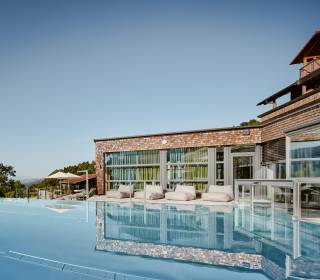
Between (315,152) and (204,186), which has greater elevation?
(315,152)

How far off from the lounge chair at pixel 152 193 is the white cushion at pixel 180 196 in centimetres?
62

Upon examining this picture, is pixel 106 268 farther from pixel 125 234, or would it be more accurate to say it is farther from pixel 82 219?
pixel 82 219

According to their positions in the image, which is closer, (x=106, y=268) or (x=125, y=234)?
(x=106, y=268)

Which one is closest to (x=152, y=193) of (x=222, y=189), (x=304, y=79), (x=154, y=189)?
(x=154, y=189)

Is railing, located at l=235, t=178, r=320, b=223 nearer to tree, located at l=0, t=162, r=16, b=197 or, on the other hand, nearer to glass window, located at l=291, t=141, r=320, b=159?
glass window, located at l=291, t=141, r=320, b=159

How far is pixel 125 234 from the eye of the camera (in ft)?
23.4

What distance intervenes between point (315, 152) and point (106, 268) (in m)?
7.09

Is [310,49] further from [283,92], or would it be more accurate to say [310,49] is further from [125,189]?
[125,189]

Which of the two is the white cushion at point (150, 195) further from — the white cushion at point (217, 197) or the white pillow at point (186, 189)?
the white cushion at point (217, 197)

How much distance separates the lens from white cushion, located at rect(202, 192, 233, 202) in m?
13.4

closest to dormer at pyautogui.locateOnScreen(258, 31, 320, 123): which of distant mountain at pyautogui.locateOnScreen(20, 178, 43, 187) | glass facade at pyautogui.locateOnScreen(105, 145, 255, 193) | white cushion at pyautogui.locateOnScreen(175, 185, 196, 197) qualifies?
glass facade at pyautogui.locateOnScreen(105, 145, 255, 193)

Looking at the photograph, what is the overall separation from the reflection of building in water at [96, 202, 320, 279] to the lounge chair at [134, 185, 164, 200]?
3834 mm

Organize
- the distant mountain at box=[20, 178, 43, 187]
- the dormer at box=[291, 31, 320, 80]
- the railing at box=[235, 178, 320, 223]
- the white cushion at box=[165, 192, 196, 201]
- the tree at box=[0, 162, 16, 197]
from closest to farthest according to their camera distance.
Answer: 1. the railing at box=[235, 178, 320, 223]
2. the white cushion at box=[165, 192, 196, 201]
3. the distant mountain at box=[20, 178, 43, 187]
4. the dormer at box=[291, 31, 320, 80]
5. the tree at box=[0, 162, 16, 197]

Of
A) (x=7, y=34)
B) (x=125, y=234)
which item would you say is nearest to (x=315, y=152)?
(x=125, y=234)
